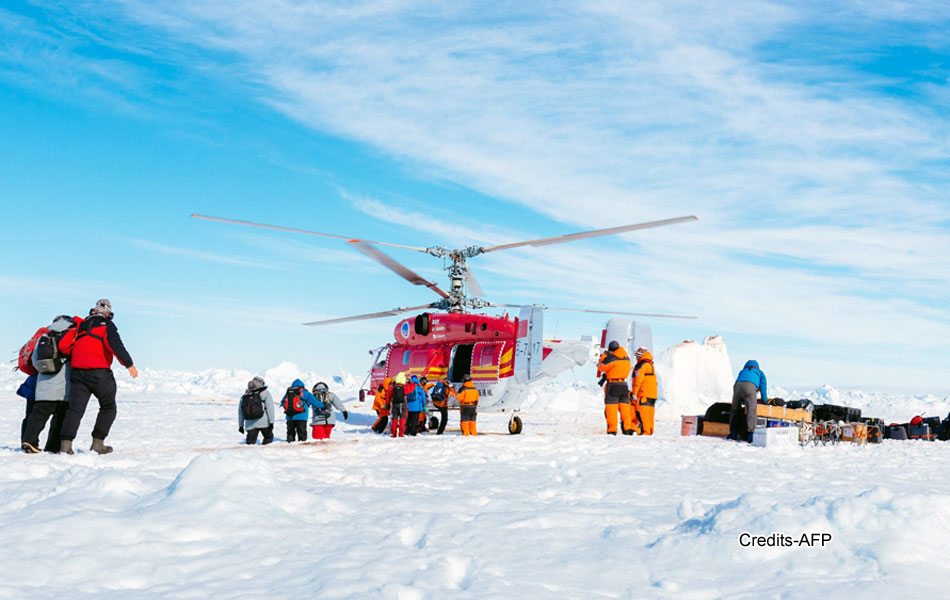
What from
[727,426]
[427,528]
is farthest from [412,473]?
[727,426]

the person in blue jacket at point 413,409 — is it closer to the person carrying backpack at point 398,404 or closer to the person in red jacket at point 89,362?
the person carrying backpack at point 398,404

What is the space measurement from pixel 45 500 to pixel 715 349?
40.1m

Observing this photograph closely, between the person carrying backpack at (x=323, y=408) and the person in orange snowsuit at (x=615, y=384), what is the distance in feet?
15.9

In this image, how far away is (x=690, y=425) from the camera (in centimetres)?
1331

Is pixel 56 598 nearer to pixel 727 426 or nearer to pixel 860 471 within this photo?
pixel 860 471

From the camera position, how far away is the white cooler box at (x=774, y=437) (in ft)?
34.5

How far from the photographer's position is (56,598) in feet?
9.58

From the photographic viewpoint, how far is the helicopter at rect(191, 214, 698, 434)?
16594 mm

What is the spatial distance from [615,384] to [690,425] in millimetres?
2436

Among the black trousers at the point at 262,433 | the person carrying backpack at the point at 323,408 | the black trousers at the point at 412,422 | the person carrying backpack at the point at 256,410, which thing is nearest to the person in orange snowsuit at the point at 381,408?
the black trousers at the point at 412,422

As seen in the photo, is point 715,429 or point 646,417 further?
point 715,429

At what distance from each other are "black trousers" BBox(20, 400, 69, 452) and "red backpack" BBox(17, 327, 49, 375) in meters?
0.50

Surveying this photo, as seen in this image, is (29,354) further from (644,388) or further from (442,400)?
(644,388)

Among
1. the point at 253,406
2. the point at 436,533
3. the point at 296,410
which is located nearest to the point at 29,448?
the point at 253,406
